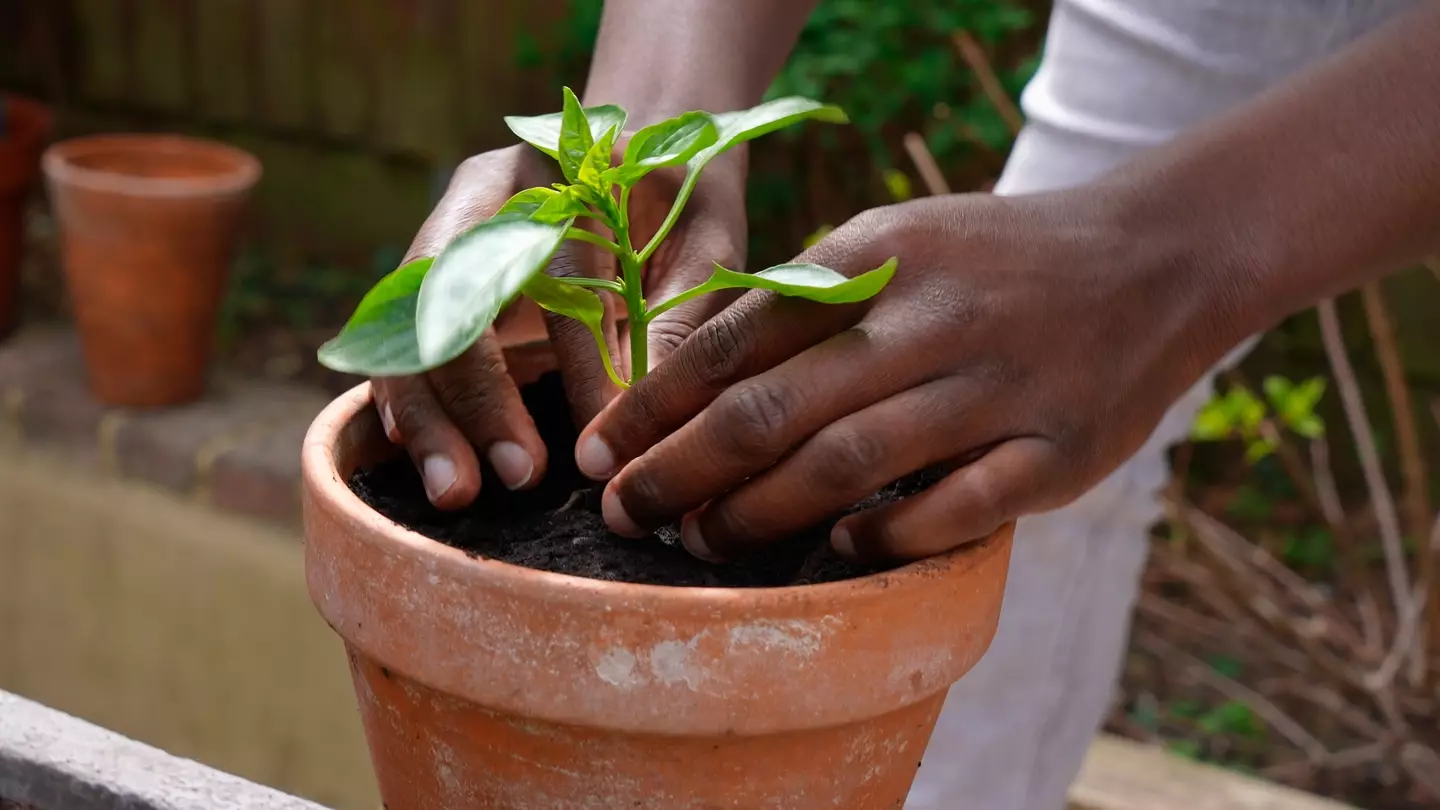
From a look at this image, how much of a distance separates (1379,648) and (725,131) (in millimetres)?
1545

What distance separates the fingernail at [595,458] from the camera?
75cm

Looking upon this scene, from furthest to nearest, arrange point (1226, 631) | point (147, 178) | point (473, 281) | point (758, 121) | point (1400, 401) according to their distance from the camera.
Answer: point (147, 178) < point (1226, 631) < point (1400, 401) < point (758, 121) < point (473, 281)

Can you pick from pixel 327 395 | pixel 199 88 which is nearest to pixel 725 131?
pixel 327 395

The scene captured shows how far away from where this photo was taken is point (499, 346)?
2.66ft

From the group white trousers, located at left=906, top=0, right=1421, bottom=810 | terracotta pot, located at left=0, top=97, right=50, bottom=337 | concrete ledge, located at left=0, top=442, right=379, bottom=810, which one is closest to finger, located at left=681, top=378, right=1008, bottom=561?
white trousers, located at left=906, top=0, right=1421, bottom=810

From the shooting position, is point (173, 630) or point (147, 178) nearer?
point (173, 630)

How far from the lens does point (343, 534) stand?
0.70 m

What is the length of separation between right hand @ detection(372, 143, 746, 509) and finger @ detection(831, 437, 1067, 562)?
0.18 m

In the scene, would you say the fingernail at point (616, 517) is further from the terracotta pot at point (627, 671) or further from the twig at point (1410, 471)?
the twig at point (1410, 471)

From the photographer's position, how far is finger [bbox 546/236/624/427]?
0.82 m

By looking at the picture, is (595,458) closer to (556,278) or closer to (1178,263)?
(556,278)

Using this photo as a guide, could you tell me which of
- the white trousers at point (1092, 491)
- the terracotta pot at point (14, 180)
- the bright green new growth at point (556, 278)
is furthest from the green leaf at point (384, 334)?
the terracotta pot at point (14, 180)

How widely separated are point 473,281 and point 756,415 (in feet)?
0.49

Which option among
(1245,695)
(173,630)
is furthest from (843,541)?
(173,630)
